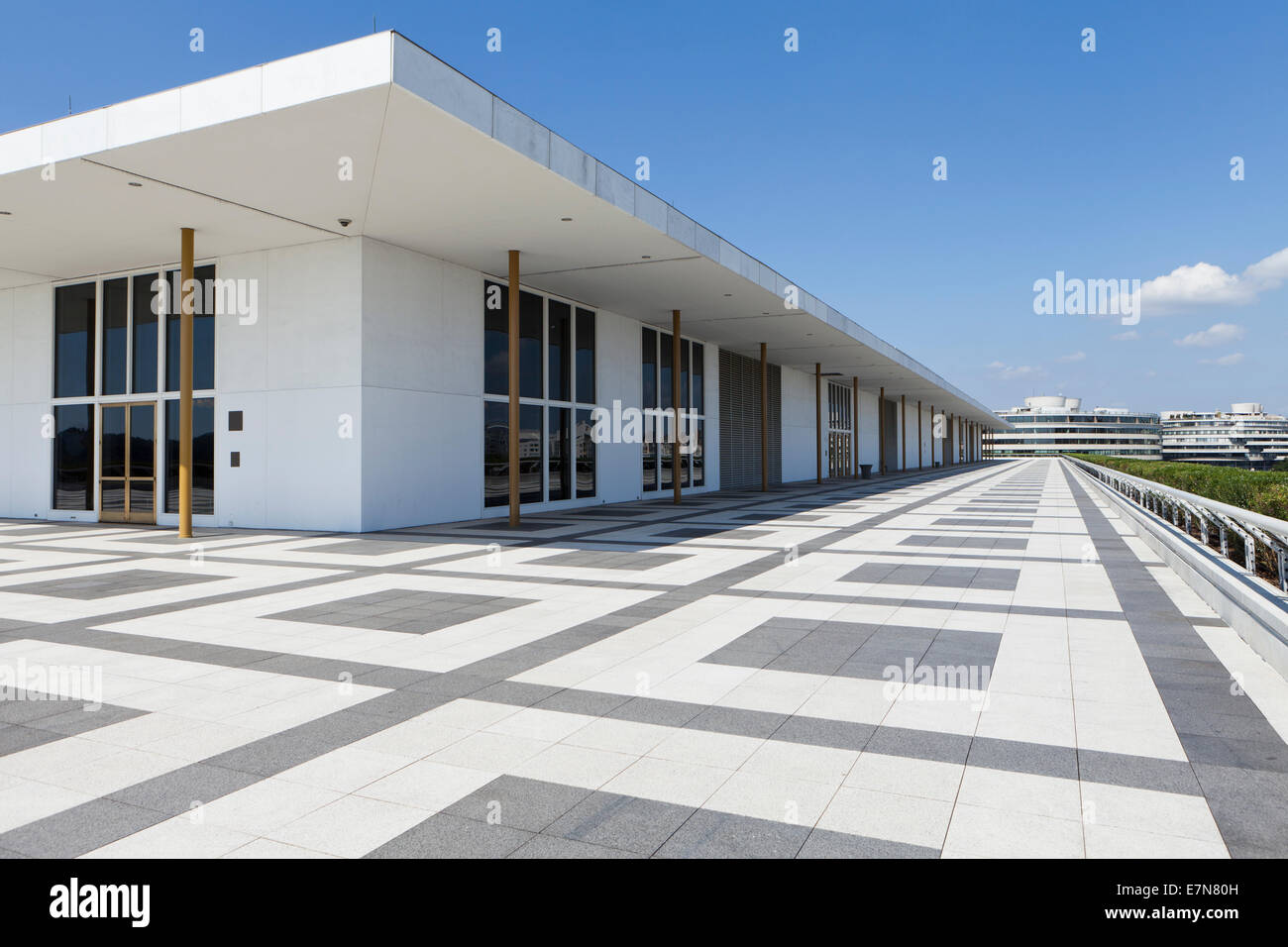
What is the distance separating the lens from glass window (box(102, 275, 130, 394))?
691 inches

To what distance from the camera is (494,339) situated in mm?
18141

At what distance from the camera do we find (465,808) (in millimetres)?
3410

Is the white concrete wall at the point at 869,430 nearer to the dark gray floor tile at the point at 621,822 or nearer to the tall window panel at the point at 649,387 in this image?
the tall window panel at the point at 649,387

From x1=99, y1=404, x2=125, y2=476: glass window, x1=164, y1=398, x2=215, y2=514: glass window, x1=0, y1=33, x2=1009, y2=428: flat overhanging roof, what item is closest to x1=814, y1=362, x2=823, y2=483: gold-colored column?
x1=0, y1=33, x2=1009, y2=428: flat overhanging roof

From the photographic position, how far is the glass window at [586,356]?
21250mm

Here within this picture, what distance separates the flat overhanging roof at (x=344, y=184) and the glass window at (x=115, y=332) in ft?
1.56

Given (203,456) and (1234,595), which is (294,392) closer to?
(203,456)

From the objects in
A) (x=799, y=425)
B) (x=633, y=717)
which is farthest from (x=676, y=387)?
(x=633, y=717)

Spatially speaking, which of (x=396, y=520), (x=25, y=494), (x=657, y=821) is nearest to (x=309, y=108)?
(x=396, y=520)

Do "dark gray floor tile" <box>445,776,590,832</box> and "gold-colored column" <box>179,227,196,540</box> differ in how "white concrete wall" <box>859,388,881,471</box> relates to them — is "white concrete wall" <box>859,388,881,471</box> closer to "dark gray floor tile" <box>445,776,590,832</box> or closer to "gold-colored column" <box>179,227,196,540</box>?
"gold-colored column" <box>179,227,196,540</box>

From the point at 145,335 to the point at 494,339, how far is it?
7.33m

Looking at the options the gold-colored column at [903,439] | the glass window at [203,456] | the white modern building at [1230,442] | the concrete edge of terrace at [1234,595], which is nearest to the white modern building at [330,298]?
the glass window at [203,456]
